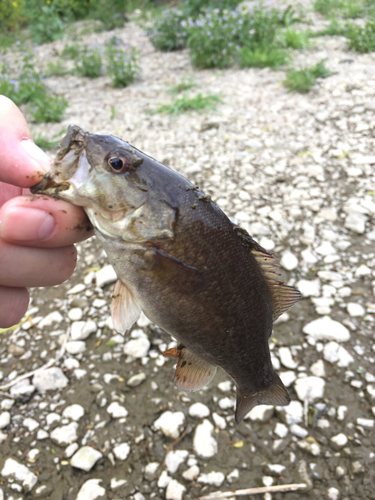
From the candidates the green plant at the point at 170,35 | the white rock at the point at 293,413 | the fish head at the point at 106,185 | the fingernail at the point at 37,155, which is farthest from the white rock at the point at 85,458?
the green plant at the point at 170,35

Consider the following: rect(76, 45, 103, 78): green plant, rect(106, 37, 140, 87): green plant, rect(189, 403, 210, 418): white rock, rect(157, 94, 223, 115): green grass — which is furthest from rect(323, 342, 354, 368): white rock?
rect(76, 45, 103, 78): green plant

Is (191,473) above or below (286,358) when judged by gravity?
below

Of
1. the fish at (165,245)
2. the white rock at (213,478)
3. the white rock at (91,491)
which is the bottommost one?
the white rock at (213,478)

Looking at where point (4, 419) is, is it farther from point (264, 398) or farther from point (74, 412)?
point (264, 398)

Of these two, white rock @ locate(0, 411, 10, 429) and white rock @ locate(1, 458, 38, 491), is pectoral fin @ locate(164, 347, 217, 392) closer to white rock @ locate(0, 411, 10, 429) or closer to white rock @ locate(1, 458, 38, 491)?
white rock @ locate(1, 458, 38, 491)

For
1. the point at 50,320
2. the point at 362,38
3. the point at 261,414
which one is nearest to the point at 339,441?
the point at 261,414

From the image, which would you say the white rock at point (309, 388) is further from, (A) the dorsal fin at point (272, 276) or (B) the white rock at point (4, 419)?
(B) the white rock at point (4, 419)
